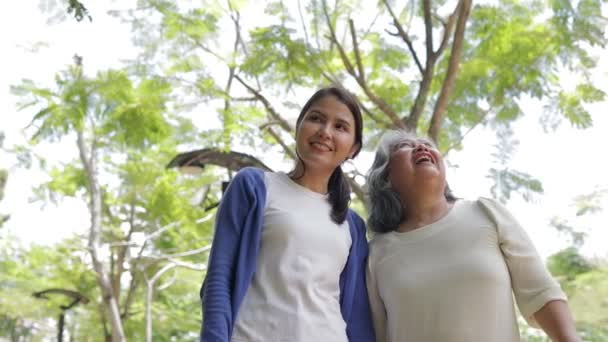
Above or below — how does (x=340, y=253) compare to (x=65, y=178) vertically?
below

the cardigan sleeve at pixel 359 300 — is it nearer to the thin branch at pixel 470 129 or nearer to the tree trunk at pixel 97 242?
the thin branch at pixel 470 129

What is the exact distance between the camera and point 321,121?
74.2 inches

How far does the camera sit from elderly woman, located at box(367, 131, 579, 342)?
1.71 meters

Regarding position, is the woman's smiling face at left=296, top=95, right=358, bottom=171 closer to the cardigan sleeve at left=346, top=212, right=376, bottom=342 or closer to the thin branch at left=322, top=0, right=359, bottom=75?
the cardigan sleeve at left=346, top=212, right=376, bottom=342

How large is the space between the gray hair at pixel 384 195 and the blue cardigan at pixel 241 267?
10 cm

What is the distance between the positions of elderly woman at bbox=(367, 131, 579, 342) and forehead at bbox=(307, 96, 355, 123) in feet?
0.95

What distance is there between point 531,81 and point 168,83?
3.32m

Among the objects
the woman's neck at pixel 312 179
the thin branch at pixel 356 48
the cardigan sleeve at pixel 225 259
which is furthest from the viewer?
the thin branch at pixel 356 48

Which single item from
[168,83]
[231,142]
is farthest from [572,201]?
[168,83]

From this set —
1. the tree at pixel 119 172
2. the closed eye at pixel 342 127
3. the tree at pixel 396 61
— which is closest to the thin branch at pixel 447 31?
the tree at pixel 396 61

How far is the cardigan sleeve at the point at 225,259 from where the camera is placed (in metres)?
1.51

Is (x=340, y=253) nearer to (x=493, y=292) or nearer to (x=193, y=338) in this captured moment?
(x=493, y=292)

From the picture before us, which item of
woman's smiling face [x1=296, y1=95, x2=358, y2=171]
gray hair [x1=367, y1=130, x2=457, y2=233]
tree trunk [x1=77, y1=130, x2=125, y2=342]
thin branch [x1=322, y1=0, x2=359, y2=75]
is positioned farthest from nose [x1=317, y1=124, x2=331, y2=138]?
tree trunk [x1=77, y1=130, x2=125, y2=342]

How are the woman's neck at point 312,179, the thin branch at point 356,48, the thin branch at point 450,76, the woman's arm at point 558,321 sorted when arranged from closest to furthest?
the woman's arm at point 558,321 < the woman's neck at point 312,179 < the thin branch at point 450,76 < the thin branch at point 356,48
